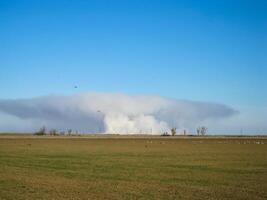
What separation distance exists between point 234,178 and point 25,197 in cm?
1511

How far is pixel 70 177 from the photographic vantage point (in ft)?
98.9

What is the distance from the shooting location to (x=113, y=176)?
30.9 metres

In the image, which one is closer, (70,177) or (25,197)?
(25,197)

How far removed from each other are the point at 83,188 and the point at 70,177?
597 centimetres

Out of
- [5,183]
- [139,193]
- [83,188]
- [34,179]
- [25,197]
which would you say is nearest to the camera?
[25,197]

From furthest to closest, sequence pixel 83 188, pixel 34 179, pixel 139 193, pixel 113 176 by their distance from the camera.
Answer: pixel 113 176 < pixel 34 179 < pixel 83 188 < pixel 139 193

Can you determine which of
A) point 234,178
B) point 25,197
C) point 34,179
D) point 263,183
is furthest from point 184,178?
point 25,197

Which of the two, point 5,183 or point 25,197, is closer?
point 25,197

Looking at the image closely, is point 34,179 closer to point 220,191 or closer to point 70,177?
point 70,177

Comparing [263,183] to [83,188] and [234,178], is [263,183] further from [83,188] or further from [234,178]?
[83,188]

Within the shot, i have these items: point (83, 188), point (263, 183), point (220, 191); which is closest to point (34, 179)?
point (83, 188)

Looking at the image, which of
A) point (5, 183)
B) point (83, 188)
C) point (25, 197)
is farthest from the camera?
point (5, 183)

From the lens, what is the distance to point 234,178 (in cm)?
2998

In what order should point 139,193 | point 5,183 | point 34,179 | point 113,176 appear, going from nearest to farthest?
point 139,193, point 5,183, point 34,179, point 113,176
